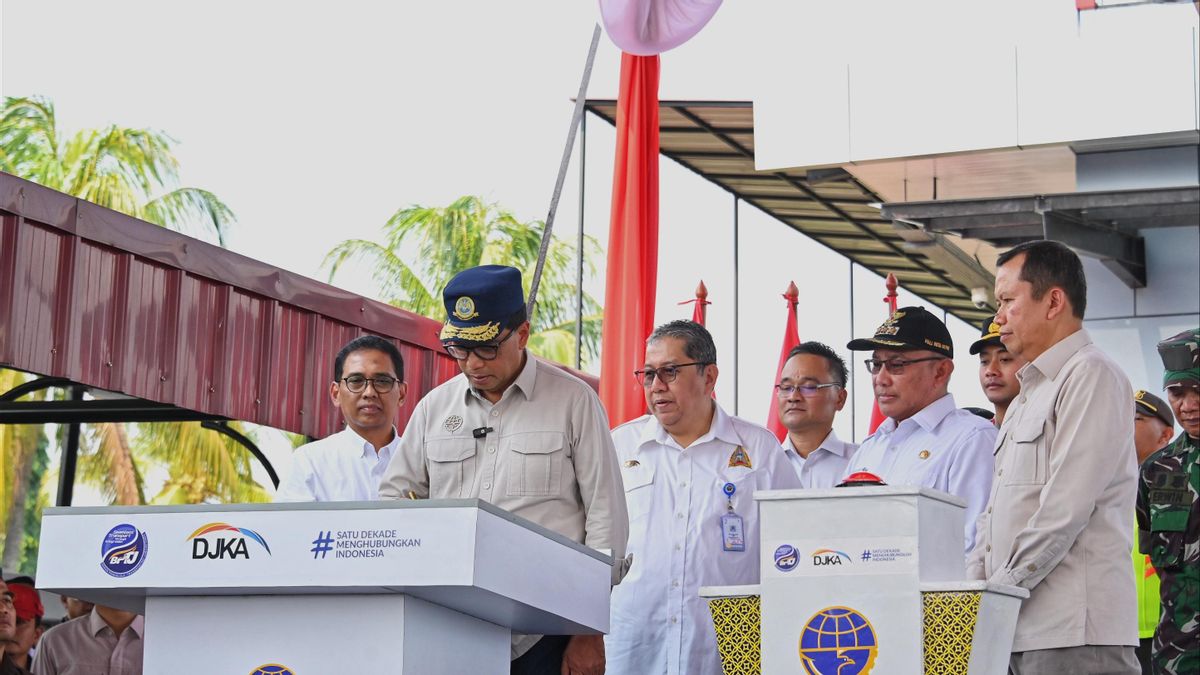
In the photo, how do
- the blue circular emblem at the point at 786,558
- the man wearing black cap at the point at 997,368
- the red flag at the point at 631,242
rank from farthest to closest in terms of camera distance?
the red flag at the point at 631,242, the man wearing black cap at the point at 997,368, the blue circular emblem at the point at 786,558

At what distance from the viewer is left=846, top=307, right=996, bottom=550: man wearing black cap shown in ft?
17.1

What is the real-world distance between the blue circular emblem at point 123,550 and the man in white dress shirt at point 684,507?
2.17 m

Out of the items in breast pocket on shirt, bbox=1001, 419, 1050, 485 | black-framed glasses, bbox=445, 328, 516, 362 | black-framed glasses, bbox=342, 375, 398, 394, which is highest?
black-framed glasses, bbox=342, 375, 398, 394

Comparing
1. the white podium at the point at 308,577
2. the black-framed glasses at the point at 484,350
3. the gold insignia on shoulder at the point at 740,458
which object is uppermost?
the black-framed glasses at the point at 484,350

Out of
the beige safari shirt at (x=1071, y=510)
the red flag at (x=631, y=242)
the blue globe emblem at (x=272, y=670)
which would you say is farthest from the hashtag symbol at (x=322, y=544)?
the red flag at (x=631, y=242)

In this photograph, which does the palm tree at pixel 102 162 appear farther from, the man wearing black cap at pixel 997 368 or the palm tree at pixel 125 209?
the man wearing black cap at pixel 997 368

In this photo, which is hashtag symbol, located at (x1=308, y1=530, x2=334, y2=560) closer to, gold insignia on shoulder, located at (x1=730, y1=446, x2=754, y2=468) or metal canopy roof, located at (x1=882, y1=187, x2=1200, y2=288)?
gold insignia on shoulder, located at (x1=730, y1=446, x2=754, y2=468)

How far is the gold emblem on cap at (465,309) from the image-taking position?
429 cm

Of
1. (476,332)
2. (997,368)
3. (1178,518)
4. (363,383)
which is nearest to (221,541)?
(476,332)

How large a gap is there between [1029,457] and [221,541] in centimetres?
209

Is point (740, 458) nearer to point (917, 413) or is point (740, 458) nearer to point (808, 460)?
point (917, 413)

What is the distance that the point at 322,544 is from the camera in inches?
131

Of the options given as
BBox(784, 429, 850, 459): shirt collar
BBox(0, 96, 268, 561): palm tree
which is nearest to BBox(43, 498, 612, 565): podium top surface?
BBox(784, 429, 850, 459): shirt collar

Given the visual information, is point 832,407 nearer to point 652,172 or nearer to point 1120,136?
point 652,172
